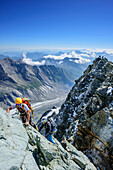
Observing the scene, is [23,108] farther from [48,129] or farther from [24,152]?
[48,129]

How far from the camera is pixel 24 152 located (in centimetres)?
945

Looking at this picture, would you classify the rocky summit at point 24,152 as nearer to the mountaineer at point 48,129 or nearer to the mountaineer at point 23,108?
the mountaineer at point 23,108

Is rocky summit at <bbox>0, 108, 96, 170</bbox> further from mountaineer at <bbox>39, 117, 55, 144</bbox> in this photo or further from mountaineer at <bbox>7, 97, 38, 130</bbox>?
mountaineer at <bbox>39, 117, 55, 144</bbox>

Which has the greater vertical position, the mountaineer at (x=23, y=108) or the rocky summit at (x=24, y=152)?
the mountaineer at (x=23, y=108)

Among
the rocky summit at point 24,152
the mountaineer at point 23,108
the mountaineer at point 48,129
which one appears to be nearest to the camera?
the rocky summit at point 24,152

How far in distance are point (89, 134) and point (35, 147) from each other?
1223cm

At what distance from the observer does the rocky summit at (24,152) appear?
8.27 m

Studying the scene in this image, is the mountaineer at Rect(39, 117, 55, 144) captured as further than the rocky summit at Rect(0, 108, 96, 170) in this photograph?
Yes

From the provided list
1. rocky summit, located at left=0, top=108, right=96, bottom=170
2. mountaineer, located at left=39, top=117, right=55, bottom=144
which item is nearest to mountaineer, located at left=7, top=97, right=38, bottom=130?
rocky summit, located at left=0, top=108, right=96, bottom=170

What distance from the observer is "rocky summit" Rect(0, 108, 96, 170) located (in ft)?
27.1

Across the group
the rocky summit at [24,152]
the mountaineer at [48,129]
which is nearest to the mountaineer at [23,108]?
the rocky summit at [24,152]

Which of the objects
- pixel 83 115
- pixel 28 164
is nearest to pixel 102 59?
pixel 83 115

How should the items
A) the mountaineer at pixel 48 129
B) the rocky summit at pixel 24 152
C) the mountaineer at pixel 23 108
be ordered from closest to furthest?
the rocky summit at pixel 24 152 → the mountaineer at pixel 23 108 → the mountaineer at pixel 48 129

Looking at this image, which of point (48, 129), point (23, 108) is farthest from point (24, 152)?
point (48, 129)
